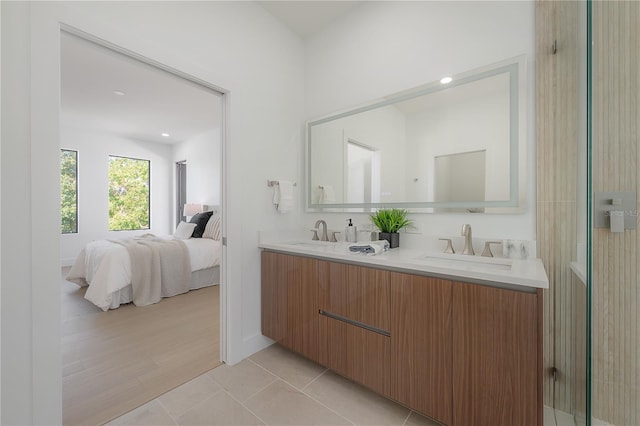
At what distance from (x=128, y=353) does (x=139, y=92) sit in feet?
10.6

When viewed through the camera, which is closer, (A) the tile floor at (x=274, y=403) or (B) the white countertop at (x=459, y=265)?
(B) the white countertop at (x=459, y=265)

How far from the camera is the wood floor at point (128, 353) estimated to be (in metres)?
1.55

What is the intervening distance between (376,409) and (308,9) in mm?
2914

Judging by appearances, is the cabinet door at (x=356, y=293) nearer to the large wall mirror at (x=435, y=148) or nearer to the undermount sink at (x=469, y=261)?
the undermount sink at (x=469, y=261)

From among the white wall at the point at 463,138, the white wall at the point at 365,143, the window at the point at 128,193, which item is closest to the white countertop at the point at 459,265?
the white wall at the point at 463,138

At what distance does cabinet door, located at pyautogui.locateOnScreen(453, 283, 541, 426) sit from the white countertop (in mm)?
51

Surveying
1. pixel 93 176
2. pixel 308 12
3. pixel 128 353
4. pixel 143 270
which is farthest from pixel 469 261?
pixel 93 176

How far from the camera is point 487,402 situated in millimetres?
1106

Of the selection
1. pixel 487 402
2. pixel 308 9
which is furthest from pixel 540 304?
A: pixel 308 9

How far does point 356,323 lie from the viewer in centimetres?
154

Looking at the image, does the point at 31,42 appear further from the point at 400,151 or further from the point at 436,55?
the point at 436,55

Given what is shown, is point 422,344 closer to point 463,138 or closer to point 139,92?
point 463,138

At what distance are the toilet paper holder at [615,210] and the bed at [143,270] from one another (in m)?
3.89

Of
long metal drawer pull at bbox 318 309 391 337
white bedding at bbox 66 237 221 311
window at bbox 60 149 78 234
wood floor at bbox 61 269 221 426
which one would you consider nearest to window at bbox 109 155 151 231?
window at bbox 60 149 78 234
